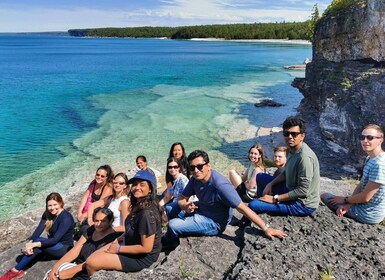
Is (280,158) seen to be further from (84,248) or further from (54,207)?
(54,207)

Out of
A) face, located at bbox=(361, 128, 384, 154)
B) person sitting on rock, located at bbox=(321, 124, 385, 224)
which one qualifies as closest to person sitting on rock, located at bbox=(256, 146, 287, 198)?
person sitting on rock, located at bbox=(321, 124, 385, 224)

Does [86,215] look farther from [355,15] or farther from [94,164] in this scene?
[355,15]

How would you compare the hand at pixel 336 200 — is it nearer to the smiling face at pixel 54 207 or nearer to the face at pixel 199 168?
the face at pixel 199 168

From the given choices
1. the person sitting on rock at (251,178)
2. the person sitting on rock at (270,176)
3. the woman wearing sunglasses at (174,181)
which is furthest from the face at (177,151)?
the person sitting on rock at (270,176)

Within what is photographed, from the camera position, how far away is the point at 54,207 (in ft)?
24.4

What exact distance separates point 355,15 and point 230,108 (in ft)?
54.9

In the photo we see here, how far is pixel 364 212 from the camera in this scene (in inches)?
245

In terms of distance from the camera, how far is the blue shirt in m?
5.86

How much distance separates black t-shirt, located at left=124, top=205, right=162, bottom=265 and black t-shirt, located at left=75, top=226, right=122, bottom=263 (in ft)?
3.68

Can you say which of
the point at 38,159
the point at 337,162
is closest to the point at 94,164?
the point at 38,159

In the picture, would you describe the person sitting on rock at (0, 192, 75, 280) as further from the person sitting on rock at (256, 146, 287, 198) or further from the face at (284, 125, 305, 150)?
the face at (284, 125, 305, 150)

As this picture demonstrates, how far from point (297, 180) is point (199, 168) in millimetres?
1813

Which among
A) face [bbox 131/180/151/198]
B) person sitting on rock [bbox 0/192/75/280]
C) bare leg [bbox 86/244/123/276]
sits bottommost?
person sitting on rock [bbox 0/192/75/280]

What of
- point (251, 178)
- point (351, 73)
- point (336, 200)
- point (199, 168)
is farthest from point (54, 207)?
point (351, 73)
